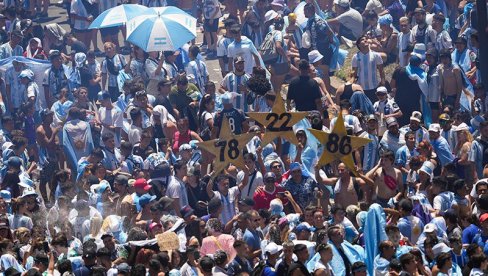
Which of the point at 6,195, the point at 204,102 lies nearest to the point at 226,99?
the point at 204,102

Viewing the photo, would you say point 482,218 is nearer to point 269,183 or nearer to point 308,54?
point 269,183

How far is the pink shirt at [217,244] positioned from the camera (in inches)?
813

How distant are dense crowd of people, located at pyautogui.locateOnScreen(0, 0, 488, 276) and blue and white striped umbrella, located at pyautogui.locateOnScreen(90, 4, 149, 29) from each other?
1.34ft

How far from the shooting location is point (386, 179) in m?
22.7

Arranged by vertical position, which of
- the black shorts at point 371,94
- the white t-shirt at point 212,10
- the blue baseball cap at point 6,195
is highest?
the black shorts at point 371,94

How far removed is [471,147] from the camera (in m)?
23.5

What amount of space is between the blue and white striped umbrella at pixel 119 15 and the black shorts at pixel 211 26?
9.43ft

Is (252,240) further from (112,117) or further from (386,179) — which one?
(112,117)

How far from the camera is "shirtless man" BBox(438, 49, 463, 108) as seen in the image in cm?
2598

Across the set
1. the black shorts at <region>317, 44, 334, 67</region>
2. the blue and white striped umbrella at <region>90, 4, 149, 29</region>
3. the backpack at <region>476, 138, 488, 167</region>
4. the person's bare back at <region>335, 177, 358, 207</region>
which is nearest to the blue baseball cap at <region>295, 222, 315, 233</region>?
the person's bare back at <region>335, 177, 358, 207</region>

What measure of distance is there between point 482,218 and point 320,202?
9.87 ft

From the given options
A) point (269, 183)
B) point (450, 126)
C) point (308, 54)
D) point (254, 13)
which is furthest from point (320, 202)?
point (254, 13)

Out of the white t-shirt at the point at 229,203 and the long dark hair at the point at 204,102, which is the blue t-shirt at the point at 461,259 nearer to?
the white t-shirt at the point at 229,203

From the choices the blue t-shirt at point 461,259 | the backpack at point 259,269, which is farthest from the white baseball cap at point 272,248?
the blue t-shirt at point 461,259
